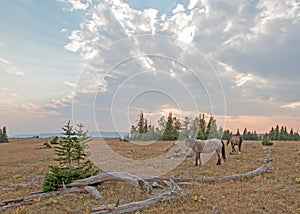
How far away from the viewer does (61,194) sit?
10.8 metres

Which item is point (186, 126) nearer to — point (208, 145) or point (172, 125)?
point (208, 145)

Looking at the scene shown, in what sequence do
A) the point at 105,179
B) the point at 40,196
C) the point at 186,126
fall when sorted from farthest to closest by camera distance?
1. the point at 186,126
2. the point at 105,179
3. the point at 40,196

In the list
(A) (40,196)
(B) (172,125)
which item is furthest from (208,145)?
(A) (40,196)

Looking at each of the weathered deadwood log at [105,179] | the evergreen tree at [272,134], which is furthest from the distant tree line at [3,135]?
the evergreen tree at [272,134]

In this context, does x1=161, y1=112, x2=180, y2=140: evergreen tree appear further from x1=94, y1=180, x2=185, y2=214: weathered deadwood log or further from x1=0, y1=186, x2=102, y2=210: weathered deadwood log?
x1=0, y1=186, x2=102, y2=210: weathered deadwood log

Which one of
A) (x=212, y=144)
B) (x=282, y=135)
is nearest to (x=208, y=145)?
(x=212, y=144)

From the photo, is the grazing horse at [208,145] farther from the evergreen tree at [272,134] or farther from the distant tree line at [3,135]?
the distant tree line at [3,135]

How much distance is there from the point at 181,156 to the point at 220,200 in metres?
14.2

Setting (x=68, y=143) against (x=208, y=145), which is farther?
(x=208, y=145)

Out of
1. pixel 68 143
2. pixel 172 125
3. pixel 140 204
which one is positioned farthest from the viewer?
pixel 172 125

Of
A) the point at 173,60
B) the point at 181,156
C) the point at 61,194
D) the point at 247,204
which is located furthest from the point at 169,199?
the point at 181,156

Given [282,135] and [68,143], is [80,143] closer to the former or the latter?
[68,143]

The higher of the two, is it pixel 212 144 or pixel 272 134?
pixel 272 134

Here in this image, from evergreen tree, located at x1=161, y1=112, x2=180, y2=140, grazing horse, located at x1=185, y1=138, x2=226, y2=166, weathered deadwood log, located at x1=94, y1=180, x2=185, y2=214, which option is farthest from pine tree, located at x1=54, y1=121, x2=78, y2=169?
grazing horse, located at x1=185, y1=138, x2=226, y2=166
